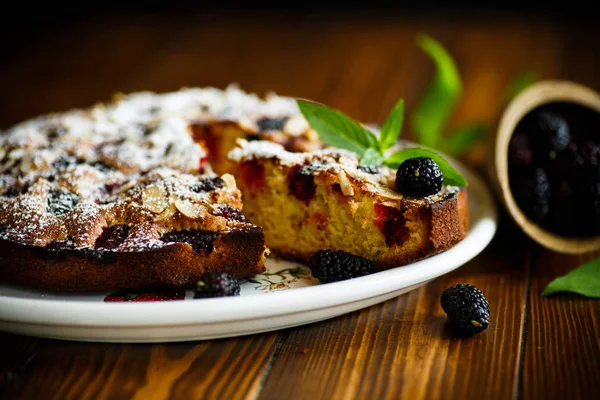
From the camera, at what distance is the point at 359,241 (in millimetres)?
3039

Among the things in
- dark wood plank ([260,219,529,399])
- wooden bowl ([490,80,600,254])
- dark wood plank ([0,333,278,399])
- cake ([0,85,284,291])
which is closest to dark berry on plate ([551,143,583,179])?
wooden bowl ([490,80,600,254])

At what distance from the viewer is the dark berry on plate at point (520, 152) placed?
342cm

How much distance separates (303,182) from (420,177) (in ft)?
1.65

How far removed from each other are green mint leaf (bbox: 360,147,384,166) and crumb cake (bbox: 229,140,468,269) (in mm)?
33

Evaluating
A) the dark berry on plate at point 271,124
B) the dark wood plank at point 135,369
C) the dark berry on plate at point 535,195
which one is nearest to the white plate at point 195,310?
the dark wood plank at point 135,369

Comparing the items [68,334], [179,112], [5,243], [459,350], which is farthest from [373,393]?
[179,112]

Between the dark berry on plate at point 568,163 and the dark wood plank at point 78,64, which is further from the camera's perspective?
the dark wood plank at point 78,64

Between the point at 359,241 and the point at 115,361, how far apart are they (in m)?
1.04

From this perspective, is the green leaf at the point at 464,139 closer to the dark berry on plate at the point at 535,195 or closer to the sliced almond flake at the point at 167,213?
the dark berry on plate at the point at 535,195

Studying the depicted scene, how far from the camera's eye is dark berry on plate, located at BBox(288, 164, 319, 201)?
3111 mm

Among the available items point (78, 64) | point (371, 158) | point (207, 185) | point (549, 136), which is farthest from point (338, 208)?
point (78, 64)

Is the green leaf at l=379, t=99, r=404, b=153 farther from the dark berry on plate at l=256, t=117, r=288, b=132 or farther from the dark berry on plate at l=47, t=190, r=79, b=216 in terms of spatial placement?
the dark berry on plate at l=47, t=190, r=79, b=216

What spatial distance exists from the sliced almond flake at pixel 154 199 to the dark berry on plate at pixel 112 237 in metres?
0.12

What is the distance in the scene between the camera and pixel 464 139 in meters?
4.26
